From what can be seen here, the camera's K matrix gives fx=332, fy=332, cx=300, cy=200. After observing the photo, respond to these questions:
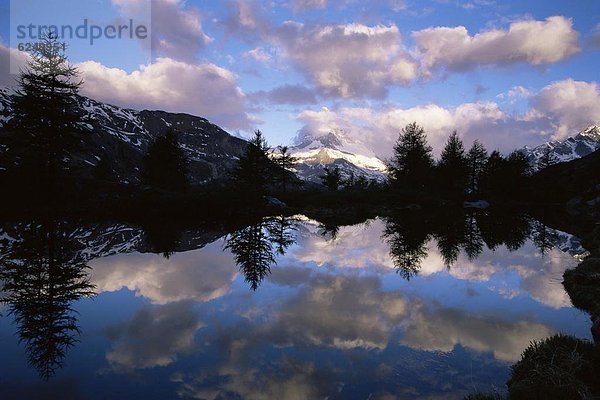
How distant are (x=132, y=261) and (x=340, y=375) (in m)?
11.8

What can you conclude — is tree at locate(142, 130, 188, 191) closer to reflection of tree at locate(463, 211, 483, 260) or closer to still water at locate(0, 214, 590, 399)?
still water at locate(0, 214, 590, 399)

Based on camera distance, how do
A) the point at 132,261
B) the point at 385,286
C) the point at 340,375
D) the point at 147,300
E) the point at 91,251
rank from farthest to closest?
1. the point at 91,251
2. the point at 132,261
3. the point at 385,286
4. the point at 147,300
5. the point at 340,375

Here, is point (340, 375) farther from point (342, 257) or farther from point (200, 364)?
point (342, 257)

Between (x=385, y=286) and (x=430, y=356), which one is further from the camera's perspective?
(x=385, y=286)

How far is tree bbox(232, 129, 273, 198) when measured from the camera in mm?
43209

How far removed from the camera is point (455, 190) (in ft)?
207

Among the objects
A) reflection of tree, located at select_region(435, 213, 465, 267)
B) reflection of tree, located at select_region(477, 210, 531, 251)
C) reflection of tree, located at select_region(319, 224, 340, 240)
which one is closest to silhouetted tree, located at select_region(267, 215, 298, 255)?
reflection of tree, located at select_region(319, 224, 340, 240)

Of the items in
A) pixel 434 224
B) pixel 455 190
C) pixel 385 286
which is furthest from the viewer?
pixel 455 190

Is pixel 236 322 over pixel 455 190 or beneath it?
beneath

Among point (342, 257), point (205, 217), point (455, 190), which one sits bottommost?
point (342, 257)

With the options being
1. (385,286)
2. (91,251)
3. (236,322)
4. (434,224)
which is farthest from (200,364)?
(434,224)

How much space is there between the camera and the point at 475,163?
2714 inches

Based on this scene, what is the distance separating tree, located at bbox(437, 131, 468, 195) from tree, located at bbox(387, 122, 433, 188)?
3488 millimetres

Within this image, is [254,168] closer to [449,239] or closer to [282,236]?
[282,236]
